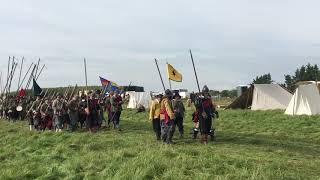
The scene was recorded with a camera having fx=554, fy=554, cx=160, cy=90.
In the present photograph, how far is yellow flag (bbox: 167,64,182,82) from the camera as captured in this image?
26.3m

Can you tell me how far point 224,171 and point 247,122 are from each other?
59.0ft

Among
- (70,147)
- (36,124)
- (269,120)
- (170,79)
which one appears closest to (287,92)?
(269,120)

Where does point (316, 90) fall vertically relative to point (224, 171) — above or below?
above

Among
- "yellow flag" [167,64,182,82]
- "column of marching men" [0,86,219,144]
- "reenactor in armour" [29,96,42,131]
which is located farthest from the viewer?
"reenactor in armour" [29,96,42,131]

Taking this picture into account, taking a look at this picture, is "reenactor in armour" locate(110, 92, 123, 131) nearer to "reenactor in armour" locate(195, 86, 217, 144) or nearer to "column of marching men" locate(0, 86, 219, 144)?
"column of marching men" locate(0, 86, 219, 144)

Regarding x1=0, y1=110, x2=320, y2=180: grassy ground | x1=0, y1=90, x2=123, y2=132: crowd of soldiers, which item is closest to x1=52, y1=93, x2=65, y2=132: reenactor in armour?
x1=0, y1=90, x2=123, y2=132: crowd of soldiers

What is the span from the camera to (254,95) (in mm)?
36812

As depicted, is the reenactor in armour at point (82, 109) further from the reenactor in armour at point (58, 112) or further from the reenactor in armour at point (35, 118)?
the reenactor in armour at point (35, 118)

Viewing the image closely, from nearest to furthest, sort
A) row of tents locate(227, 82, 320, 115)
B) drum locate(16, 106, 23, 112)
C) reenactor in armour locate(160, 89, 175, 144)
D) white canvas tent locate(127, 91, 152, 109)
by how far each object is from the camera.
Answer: reenactor in armour locate(160, 89, 175, 144) → row of tents locate(227, 82, 320, 115) → drum locate(16, 106, 23, 112) → white canvas tent locate(127, 91, 152, 109)

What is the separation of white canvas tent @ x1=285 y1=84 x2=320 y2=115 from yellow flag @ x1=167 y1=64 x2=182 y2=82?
7.56 meters

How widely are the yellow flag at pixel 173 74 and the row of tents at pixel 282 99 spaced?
24.8 feet

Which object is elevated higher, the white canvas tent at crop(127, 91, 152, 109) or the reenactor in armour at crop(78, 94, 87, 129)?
the white canvas tent at crop(127, 91, 152, 109)

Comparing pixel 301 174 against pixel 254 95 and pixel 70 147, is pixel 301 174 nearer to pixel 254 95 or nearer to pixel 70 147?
pixel 70 147

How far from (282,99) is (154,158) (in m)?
25.0
